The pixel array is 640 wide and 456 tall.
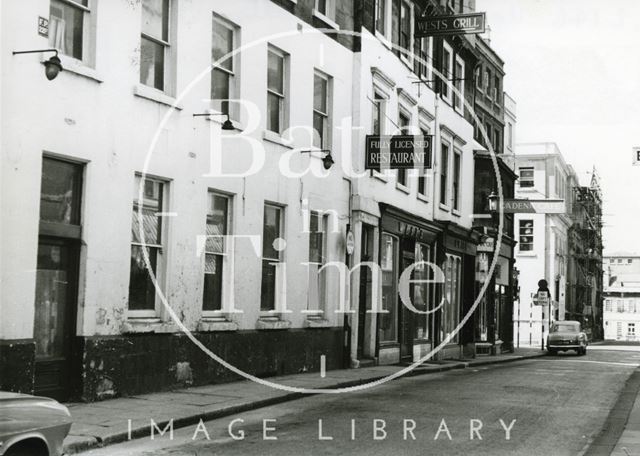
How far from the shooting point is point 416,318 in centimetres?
2777

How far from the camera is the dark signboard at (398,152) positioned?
21.6m

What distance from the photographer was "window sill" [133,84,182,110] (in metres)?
13.8

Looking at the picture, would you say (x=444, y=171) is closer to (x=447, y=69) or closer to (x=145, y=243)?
(x=447, y=69)

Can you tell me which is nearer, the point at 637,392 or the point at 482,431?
the point at 482,431

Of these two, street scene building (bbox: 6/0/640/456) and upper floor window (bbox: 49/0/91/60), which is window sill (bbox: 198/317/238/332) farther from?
upper floor window (bbox: 49/0/91/60)

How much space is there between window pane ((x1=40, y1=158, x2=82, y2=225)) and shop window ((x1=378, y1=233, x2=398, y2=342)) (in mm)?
12496

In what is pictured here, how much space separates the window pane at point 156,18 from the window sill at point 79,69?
186 cm

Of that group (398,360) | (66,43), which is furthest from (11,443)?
(398,360)

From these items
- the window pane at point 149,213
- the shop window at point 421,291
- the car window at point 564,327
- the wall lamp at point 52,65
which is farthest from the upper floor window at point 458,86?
the wall lamp at point 52,65

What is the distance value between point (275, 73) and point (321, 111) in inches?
102

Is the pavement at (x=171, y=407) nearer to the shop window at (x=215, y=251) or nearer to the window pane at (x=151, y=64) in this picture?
the shop window at (x=215, y=251)

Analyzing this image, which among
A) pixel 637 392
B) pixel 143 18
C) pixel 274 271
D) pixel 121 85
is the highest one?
pixel 143 18

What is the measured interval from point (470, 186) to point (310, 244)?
1554cm

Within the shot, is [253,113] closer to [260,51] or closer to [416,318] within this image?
[260,51]
